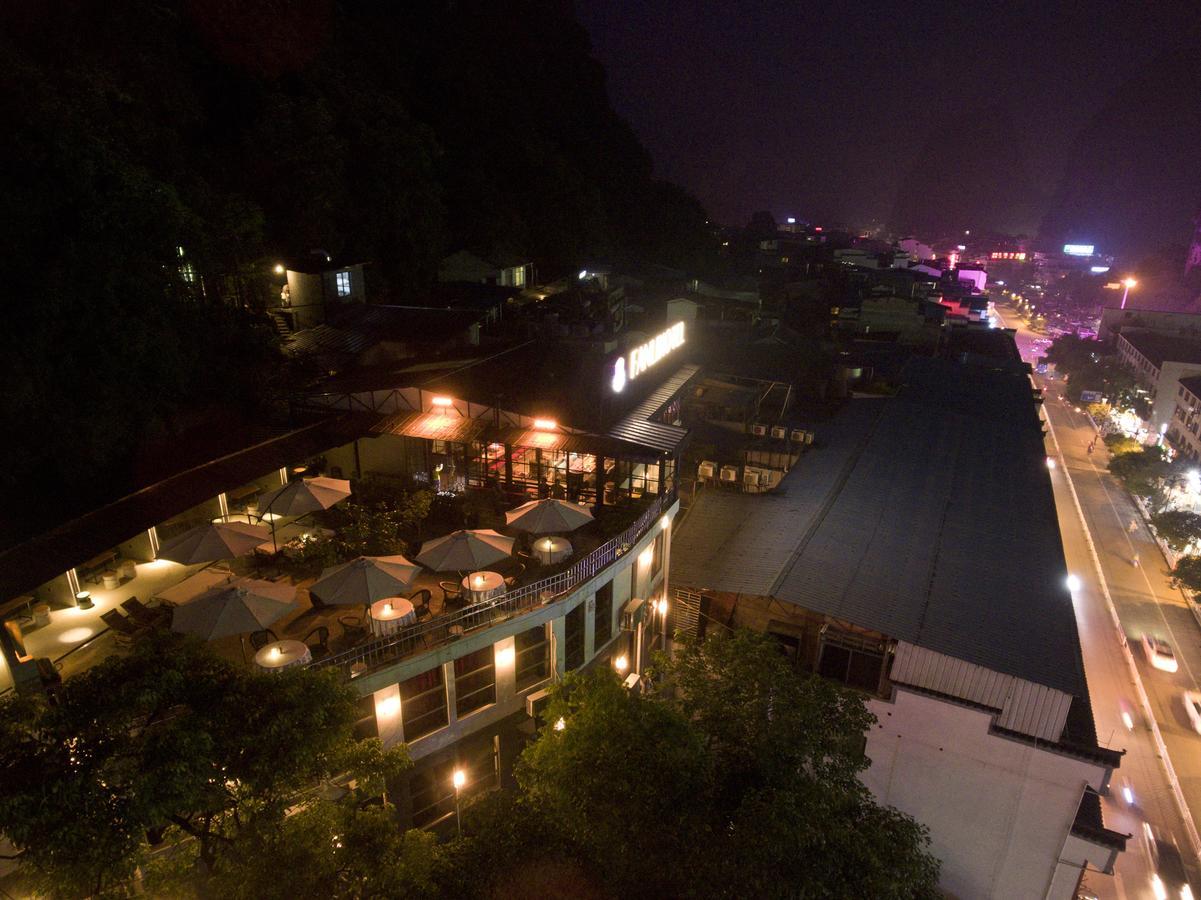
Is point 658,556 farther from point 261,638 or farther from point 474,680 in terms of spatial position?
point 261,638

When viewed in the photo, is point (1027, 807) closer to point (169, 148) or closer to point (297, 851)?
point (297, 851)

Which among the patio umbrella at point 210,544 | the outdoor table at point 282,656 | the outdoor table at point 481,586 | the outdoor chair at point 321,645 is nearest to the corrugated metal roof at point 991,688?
the outdoor table at point 481,586

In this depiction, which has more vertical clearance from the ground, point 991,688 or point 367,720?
point 367,720

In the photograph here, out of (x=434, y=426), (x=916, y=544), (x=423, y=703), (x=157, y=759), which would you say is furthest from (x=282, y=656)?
(x=916, y=544)

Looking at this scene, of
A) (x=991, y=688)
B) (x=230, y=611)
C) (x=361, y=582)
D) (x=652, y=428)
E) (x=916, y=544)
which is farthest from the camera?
(x=916, y=544)

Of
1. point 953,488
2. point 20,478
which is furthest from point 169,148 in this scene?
point 953,488

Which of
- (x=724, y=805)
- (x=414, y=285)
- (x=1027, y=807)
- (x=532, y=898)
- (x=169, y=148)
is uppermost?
(x=169, y=148)

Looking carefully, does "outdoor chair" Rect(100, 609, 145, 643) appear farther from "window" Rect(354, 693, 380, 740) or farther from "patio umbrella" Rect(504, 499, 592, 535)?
"patio umbrella" Rect(504, 499, 592, 535)
